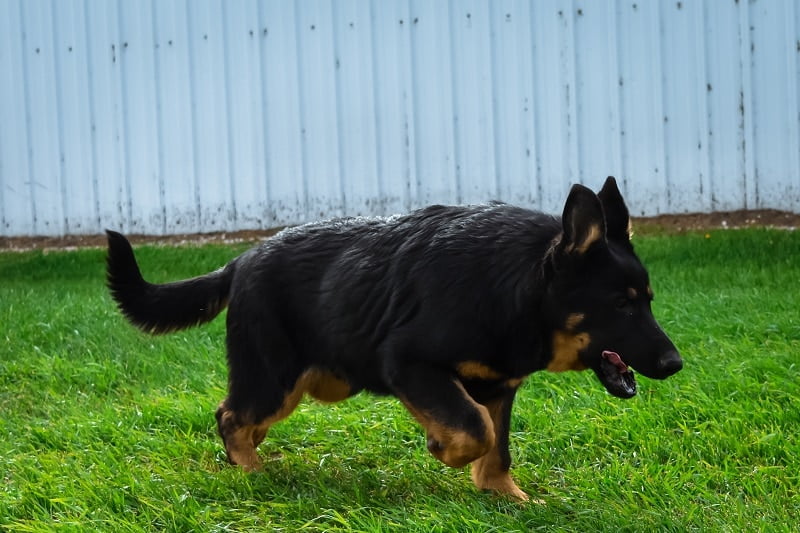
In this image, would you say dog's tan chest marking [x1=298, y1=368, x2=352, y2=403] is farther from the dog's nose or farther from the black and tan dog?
the dog's nose

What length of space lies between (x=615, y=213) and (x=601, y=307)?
1.27 ft

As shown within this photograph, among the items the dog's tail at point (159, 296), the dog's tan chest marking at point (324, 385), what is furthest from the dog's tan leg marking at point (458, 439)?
the dog's tail at point (159, 296)

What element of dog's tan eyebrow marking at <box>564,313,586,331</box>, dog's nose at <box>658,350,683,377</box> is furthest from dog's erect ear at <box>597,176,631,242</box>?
dog's nose at <box>658,350,683,377</box>

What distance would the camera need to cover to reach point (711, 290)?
7.06 metres

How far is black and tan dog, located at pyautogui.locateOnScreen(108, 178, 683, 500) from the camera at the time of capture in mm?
3539

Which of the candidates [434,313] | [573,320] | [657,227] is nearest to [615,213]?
[573,320]

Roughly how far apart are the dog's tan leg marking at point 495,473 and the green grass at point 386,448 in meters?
0.06

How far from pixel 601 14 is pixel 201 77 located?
3966 millimetres

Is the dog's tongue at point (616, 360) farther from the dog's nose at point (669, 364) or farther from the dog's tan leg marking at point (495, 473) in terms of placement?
the dog's tan leg marking at point (495, 473)

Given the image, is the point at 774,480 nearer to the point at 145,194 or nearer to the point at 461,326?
the point at 461,326

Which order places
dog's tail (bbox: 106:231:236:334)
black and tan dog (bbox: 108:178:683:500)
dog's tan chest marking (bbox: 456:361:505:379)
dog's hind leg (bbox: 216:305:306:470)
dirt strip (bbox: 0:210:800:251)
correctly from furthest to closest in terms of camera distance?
dirt strip (bbox: 0:210:800:251) < dog's tail (bbox: 106:231:236:334) < dog's hind leg (bbox: 216:305:306:470) < dog's tan chest marking (bbox: 456:361:505:379) < black and tan dog (bbox: 108:178:683:500)

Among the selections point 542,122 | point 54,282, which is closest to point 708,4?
point 542,122

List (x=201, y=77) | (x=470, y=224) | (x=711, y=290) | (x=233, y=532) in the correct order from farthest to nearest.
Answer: (x=201, y=77) → (x=711, y=290) → (x=470, y=224) → (x=233, y=532)

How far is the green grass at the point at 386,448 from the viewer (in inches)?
143
